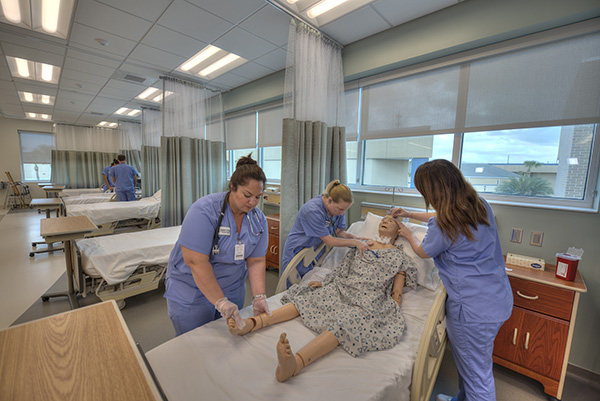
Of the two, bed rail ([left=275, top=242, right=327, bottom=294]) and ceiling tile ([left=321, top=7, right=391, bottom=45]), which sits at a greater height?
ceiling tile ([left=321, top=7, right=391, bottom=45])

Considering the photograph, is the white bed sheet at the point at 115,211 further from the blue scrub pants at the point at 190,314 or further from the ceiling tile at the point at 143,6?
the blue scrub pants at the point at 190,314

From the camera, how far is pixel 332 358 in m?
1.25

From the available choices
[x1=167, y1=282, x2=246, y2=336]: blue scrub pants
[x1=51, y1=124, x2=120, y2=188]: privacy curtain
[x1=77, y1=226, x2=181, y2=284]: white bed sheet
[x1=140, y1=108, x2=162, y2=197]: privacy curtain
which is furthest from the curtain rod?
[x1=51, y1=124, x2=120, y2=188]: privacy curtain

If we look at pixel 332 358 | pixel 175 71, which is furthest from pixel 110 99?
pixel 332 358

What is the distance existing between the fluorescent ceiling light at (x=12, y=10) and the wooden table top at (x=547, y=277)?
4.67 m

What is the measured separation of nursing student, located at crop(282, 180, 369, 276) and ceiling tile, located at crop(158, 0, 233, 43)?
6.38 ft

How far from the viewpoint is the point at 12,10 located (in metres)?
2.43

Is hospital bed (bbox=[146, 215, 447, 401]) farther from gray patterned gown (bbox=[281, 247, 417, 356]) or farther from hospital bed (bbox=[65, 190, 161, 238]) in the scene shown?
hospital bed (bbox=[65, 190, 161, 238])

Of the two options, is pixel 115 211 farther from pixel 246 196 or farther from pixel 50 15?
pixel 246 196

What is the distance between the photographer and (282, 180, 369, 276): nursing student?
6.48ft

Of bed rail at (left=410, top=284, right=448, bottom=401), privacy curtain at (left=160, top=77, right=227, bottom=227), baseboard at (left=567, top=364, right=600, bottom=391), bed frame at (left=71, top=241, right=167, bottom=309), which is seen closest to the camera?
bed rail at (left=410, top=284, right=448, bottom=401)

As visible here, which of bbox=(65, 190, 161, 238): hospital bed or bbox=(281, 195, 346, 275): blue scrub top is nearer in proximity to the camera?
bbox=(281, 195, 346, 275): blue scrub top

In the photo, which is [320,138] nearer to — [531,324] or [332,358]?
[332,358]

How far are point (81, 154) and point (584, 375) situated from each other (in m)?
11.6
